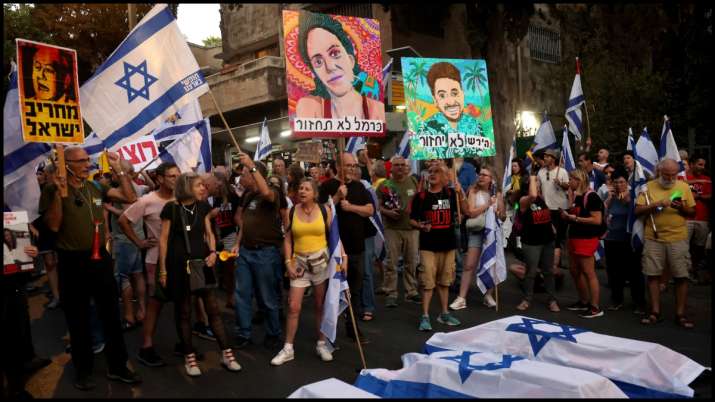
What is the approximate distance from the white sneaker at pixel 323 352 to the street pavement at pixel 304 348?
8 cm

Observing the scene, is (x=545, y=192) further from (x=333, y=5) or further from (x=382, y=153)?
(x=333, y=5)

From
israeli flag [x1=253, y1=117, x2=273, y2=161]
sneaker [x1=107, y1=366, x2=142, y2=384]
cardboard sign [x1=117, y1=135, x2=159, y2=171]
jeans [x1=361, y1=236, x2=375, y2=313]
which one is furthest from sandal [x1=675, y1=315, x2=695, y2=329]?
israeli flag [x1=253, y1=117, x2=273, y2=161]

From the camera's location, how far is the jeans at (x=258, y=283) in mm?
6098

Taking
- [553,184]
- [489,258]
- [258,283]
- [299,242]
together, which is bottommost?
[489,258]

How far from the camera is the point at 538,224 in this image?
7.79 metres

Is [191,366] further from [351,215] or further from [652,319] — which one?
[652,319]

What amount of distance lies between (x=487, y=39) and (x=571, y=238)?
8.10 metres

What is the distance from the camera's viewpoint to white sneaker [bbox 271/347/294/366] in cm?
558

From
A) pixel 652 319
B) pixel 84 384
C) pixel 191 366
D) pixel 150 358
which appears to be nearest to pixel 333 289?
pixel 191 366

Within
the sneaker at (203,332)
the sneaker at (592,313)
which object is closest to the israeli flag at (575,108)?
Result: the sneaker at (592,313)

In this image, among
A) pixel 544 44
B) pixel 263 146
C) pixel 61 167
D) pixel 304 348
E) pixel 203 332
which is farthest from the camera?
pixel 544 44

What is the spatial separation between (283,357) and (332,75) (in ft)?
10.5

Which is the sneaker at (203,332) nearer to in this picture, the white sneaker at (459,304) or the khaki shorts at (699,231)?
the white sneaker at (459,304)

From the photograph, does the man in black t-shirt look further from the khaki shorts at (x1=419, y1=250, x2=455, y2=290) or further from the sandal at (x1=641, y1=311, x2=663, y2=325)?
the sandal at (x1=641, y1=311, x2=663, y2=325)
